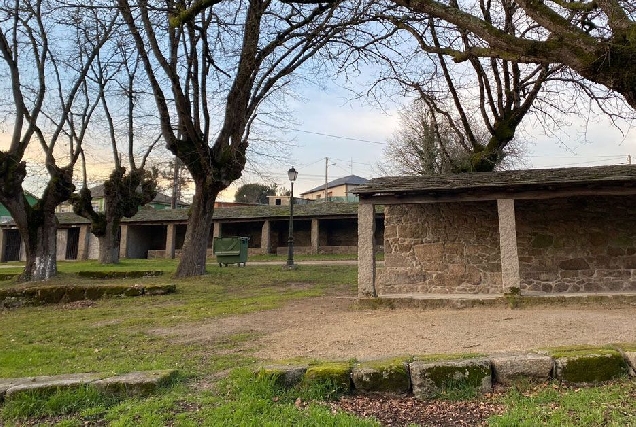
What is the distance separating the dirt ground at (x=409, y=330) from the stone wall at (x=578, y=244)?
202 cm

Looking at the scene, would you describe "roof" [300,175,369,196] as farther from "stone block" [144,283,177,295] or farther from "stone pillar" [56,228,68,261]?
"stone block" [144,283,177,295]

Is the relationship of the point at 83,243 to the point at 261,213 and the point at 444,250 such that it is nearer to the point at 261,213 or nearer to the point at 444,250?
the point at 261,213

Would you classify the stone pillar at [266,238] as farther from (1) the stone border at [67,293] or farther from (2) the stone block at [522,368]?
(2) the stone block at [522,368]

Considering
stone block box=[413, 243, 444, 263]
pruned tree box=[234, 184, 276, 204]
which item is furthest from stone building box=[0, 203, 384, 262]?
pruned tree box=[234, 184, 276, 204]

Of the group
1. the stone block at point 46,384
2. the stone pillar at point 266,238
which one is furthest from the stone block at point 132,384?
the stone pillar at point 266,238

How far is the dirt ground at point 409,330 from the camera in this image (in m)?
4.59

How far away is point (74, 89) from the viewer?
1501 cm

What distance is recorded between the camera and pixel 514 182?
770cm

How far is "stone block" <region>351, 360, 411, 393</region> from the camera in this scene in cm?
349

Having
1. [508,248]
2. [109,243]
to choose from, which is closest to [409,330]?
[508,248]

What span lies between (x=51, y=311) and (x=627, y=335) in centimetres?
968

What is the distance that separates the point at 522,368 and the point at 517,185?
15.8 ft

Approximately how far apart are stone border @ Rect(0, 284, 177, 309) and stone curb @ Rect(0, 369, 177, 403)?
6.72m

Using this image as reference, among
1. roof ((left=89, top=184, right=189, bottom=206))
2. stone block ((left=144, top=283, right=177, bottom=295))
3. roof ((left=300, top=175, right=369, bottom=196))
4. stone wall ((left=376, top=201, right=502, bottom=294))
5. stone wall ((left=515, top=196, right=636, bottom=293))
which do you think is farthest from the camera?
roof ((left=300, top=175, right=369, bottom=196))
